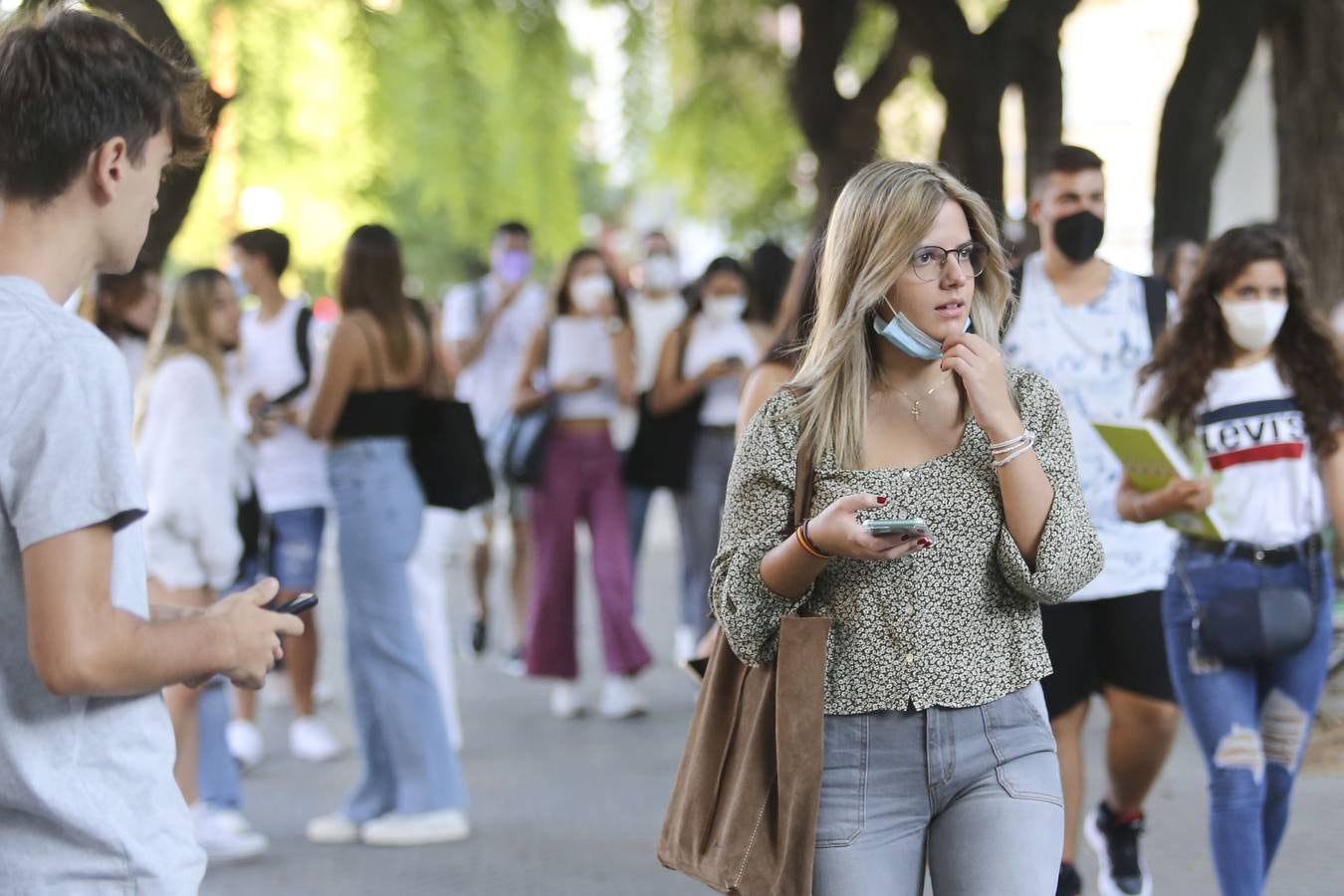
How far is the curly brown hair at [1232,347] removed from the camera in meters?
4.92

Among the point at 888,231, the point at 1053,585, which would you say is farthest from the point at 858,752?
the point at 888,231

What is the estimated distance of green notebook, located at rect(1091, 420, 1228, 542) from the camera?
4539 mm

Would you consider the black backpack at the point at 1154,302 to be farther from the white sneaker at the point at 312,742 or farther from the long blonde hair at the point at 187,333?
the white sneaker at the point at 312,742

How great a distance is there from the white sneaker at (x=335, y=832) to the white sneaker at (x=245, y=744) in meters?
1.43

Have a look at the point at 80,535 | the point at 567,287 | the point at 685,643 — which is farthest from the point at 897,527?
the point at 685,643

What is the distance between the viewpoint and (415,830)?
6.62 metres

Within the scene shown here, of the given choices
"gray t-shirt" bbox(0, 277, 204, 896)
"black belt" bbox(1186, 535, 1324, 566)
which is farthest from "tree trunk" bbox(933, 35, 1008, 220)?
"gray t-shirt" bbox(0, 277, 204, 896)

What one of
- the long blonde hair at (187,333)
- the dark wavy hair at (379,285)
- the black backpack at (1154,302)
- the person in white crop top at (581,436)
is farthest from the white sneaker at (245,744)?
the black backpack at (1154,302)

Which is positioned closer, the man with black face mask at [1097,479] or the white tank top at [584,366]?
the man with black face mask at [1097,479]

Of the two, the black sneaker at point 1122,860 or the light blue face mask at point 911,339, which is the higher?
the light blue face mask at point 911,339

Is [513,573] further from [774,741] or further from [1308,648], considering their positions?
[774,741]

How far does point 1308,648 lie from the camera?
4.84 metres

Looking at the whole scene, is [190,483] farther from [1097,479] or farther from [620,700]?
[620,700]

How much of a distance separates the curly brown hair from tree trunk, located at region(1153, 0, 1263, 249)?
6.29 m
